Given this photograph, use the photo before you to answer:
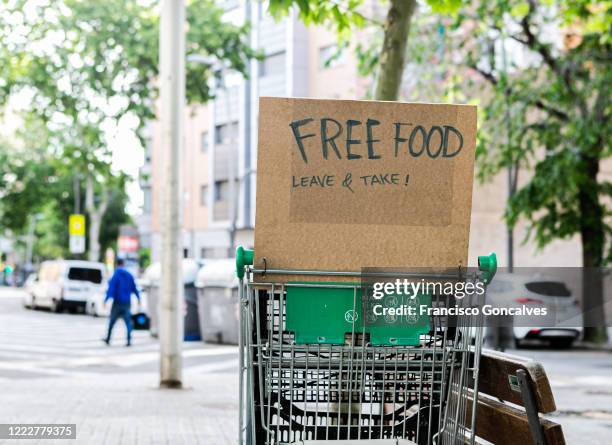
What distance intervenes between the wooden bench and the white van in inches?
1376

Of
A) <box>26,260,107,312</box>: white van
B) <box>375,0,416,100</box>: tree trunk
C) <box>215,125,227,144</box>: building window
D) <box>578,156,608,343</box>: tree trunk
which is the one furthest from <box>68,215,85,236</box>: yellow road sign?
<box>375,0,416,100</box>: tree trunk

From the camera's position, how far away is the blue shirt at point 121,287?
2048cm

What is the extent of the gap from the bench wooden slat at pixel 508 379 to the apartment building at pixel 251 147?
3147 centimetres

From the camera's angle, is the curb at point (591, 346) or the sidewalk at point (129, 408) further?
the curb at point (591, 346)

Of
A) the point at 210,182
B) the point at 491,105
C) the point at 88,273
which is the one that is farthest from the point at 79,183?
the point at 491,105

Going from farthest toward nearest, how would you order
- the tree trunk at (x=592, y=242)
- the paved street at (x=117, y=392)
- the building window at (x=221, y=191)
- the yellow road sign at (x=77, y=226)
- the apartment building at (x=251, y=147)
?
the building window at (x=221, y=191), the yellow road sign at (x=77, y=226), the apartment building at (x=251, y=147), the tree trunk at (x=592, y=242), the paved street at (x=117, y=392)

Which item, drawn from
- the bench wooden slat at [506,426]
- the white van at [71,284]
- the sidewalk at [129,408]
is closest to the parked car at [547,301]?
the sidewalk at [129,408]

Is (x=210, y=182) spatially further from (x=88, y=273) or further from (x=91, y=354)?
(x=91, y=354)

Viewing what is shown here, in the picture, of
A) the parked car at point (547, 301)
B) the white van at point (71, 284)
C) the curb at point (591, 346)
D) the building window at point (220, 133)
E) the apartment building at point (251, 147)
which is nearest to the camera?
the parked car at point (547, 301)

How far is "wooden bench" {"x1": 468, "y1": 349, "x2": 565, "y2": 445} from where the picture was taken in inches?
133

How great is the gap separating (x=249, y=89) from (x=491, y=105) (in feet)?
84.6

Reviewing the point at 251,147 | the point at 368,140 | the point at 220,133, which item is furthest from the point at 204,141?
the point at 368,140

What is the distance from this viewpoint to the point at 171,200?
11.9 metres

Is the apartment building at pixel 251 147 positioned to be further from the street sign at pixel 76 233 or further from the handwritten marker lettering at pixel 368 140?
the handwritten marker lettering at pixel 368 140
